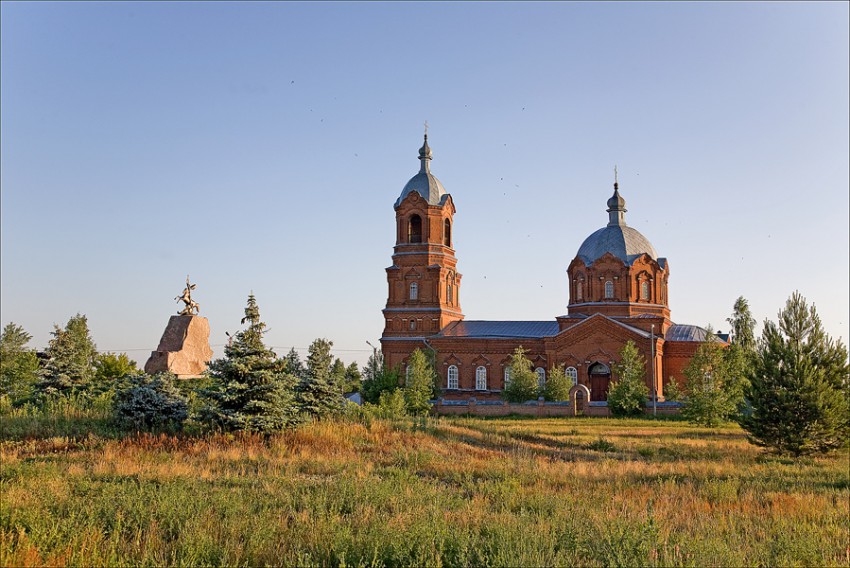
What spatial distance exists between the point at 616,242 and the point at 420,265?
13272 millimetres

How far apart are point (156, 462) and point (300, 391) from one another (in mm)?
9896

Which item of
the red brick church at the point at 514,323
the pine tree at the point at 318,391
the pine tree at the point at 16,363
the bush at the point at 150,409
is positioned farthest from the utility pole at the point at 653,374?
the pine tree at the point at 16,363

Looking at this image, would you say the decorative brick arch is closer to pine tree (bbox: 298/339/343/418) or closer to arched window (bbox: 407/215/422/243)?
arched window (bbox: 407/215/422/243)

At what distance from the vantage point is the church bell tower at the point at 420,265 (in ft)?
156

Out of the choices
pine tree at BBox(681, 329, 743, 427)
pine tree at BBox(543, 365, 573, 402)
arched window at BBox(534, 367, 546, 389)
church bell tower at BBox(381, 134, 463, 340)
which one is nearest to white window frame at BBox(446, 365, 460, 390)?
church bell tower at BBox(381, 134, 463, 340)

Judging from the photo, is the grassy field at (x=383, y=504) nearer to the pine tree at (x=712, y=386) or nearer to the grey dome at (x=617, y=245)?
the pine tree at (x=712, y=386)

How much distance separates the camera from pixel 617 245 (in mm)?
46625

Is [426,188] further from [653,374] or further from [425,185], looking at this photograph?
[653,374]

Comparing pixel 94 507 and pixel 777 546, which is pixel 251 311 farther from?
pixel 777 546

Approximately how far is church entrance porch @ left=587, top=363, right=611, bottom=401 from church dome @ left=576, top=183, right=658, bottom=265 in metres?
7.28

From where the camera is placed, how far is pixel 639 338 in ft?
138

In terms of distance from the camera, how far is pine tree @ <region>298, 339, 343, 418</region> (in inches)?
904

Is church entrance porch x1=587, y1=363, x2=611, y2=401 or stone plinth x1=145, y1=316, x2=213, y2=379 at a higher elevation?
stone plinth x1=145, y1=316, x2=213, y2=379

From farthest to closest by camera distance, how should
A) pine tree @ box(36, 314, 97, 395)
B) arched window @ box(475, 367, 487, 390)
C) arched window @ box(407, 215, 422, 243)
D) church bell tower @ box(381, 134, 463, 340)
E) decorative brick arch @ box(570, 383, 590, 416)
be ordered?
arched window @ box(407, 215, 422, 243) < church bell tower @ box(381, 134, 463, 340) < arched window @ box(475, 367, 487, 390) < decorative brick arch @ box(570, 383, 590, 416) < pine tree @ box(36, 314, 97, 395)
